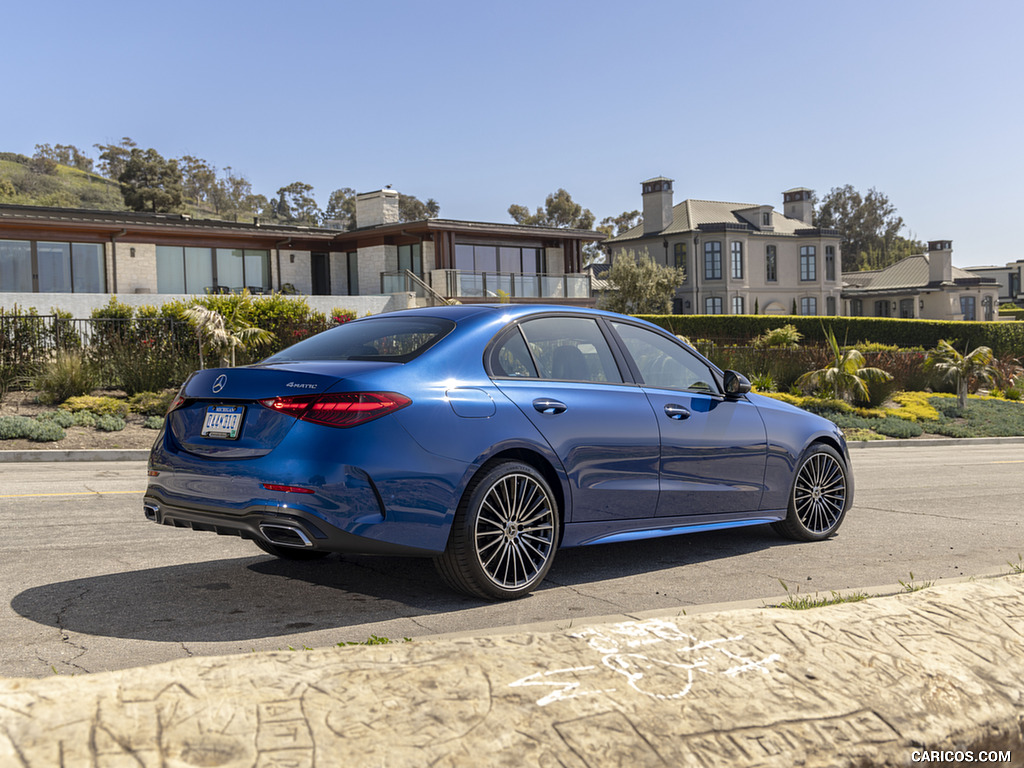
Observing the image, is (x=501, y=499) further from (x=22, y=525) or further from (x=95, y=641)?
(x=22, y=525)

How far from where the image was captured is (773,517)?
23.2 feet

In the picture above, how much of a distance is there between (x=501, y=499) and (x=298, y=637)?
130 centimetres

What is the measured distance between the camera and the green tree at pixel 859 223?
116 metres

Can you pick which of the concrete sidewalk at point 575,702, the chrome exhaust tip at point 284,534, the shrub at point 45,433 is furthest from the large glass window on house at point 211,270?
the concrete sidewalk at point 575,702

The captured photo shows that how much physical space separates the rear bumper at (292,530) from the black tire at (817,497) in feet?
11.7

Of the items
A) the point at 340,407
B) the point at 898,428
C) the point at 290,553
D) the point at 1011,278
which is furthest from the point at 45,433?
the point at 1011,278

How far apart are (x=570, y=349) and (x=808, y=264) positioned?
6297 centimetres

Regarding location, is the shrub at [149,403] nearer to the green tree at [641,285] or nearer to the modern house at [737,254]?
the green tree at [641,285]

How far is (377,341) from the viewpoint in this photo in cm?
565

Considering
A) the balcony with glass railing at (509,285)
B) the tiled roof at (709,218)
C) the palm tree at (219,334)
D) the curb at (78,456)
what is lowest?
the curb at (78,456)

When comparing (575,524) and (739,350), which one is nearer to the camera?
(575,524)

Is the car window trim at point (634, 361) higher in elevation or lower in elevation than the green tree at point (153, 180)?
lower

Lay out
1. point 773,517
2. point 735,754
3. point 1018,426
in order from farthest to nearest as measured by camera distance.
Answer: point 1018,426
point 773,517
point 735,754

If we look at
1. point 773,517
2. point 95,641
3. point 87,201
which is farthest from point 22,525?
point 87,201
